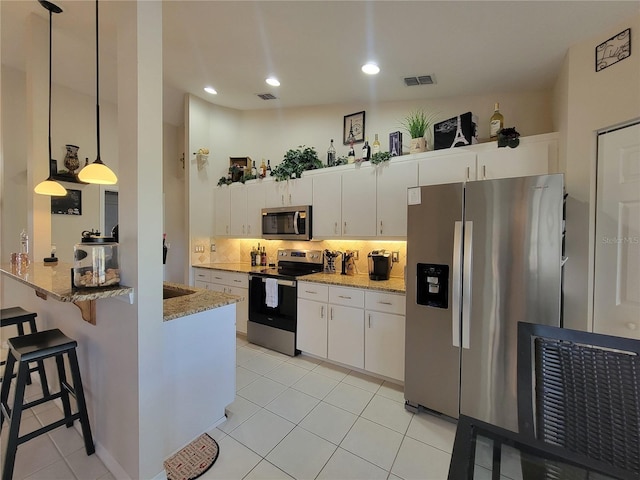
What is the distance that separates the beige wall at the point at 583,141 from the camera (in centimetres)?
182

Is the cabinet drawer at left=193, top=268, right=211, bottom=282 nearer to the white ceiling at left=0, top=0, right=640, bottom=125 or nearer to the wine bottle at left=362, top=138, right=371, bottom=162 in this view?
the white ceiling at left=0, top=0, right=640, bottom=125

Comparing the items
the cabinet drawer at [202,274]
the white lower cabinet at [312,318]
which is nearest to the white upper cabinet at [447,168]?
the white lower cabinet at [312,318]

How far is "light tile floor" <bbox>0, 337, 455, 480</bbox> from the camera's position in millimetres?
1630

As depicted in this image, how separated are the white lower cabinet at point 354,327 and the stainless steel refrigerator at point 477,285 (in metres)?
0.27

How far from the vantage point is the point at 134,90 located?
1.39m

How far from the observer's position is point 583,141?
6.42ft

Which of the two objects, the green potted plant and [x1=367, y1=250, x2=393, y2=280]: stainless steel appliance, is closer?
[x1=367, y1=250, x2=393, y2=280]: stainless steel appliance

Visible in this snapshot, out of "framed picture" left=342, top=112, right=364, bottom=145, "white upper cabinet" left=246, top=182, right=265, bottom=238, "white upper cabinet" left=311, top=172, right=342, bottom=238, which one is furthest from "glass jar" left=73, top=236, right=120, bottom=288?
"framed picture" left=342, top=112, right=364, bottom=145

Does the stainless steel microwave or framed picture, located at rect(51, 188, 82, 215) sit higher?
framed picture, located at rect(51, 188, 82, 215)

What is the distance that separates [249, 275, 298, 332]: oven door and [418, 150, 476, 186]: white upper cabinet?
6.01 ft

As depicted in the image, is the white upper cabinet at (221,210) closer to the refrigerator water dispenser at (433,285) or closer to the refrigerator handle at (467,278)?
the refrigerator water dispenser at (433,285)

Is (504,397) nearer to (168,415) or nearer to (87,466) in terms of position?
(168,415)

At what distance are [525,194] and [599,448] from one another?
53.6 inches

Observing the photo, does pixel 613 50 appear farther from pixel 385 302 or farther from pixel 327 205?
pixel 327 205
